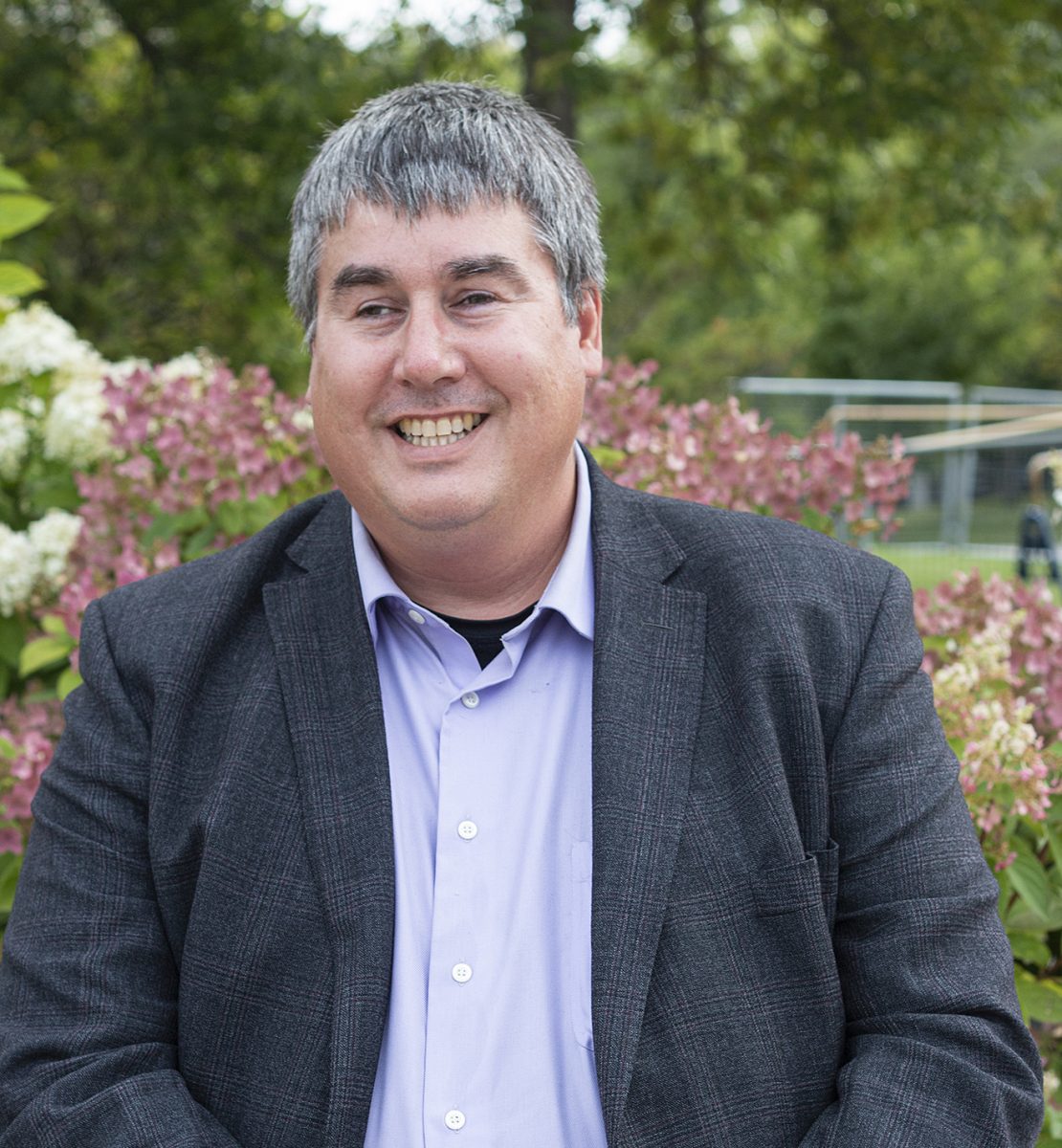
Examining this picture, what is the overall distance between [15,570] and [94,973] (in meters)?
1.45

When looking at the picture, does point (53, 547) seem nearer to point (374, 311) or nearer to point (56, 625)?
point (56, 625)

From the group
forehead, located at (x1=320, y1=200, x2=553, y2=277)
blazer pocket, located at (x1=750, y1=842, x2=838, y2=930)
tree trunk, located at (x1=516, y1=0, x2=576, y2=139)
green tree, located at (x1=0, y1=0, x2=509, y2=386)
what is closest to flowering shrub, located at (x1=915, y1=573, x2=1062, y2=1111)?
blazer pocket, located at (x1=750, y1=842, x2=838, y2=930)

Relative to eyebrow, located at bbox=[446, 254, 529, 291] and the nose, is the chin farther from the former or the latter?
eyebrow, located at bbox=[446, 254, 529, 291]

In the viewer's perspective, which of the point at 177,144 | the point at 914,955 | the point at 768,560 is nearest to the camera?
the point at 914,955

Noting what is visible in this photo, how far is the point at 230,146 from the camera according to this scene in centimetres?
748

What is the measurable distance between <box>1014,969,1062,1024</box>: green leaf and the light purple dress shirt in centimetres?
85

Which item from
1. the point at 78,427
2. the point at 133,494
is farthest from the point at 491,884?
the point at 78,427

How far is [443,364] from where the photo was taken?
6.33 ft

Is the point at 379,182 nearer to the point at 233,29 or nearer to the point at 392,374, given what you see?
the point at 392,374

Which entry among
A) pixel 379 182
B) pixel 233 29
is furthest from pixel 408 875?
pixel 233 29

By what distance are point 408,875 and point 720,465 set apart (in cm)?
150

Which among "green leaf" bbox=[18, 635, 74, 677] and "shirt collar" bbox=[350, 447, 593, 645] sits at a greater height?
"shirt collar" bbox=[350, 447, 593, 645]

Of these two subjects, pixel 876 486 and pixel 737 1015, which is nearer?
pixel 737 1015

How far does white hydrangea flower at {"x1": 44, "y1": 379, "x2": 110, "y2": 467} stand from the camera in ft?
10.9
